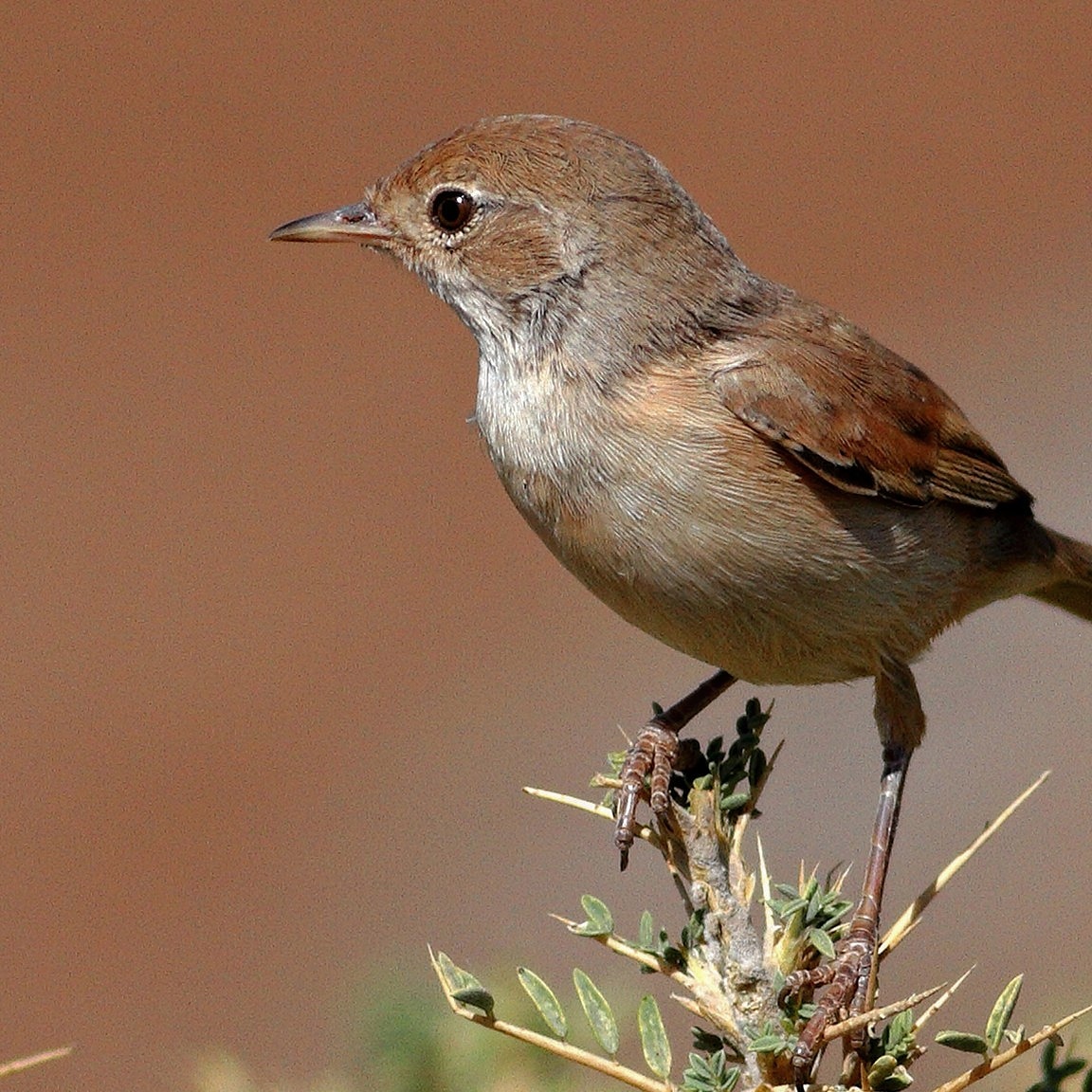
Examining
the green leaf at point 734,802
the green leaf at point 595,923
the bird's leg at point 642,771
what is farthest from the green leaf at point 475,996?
the bird's leg at point 642,771

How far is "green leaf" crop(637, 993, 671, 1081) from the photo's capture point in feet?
5.86

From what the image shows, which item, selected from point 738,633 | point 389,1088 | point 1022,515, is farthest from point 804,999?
point 1022,515

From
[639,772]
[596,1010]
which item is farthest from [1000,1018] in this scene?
[639,772]

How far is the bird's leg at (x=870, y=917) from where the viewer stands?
6.80 ft

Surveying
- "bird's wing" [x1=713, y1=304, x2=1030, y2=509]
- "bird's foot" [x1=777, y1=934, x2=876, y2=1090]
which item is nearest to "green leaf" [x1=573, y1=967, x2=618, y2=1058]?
"bird's foot" [x1=777, y1=934, x2=876, y2=1090]

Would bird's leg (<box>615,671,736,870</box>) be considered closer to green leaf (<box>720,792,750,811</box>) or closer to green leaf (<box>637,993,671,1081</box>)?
green leaf (<box>720,792,750,811</box>)

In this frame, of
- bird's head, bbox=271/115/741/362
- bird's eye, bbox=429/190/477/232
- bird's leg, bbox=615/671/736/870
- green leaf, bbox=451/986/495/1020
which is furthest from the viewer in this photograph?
bird's eye, bbox=429/190/477/232

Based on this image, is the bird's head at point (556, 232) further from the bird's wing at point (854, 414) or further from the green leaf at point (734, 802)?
the green leaf at point (734, 802)

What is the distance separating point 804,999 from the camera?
6.98ft

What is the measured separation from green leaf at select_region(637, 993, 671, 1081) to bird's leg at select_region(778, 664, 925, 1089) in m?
0.24

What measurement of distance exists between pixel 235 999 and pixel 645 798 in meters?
5.36

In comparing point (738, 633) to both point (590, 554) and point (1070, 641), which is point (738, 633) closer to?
point (590, 554)

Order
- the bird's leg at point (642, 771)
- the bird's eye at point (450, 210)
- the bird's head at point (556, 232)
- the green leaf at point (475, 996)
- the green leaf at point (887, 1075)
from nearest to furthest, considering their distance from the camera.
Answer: the green leaf at point (475, 996) → the green leaf at point (887, 1075) → the bird's leg at point (642, 771) → the bird's head at point (556, 232) → the bird's eye at point (450, 210)

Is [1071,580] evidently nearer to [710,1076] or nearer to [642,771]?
[642,771]
